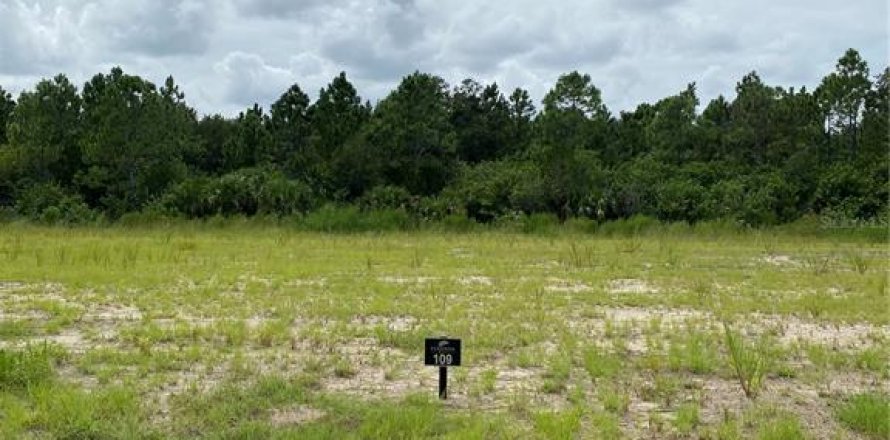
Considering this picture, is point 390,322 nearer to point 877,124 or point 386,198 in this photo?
point 386,198

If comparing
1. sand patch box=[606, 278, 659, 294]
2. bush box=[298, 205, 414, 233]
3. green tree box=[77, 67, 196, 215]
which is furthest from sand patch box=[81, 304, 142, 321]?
green tree box=[77, 67, 196, 215]

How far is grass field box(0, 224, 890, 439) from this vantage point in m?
5.57

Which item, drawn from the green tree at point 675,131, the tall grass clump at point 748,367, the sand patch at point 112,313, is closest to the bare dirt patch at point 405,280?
the sand patch at point 112,313

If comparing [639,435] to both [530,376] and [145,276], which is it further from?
[145,276]

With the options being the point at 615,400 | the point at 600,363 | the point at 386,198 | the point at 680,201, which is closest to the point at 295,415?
the point at 615,400

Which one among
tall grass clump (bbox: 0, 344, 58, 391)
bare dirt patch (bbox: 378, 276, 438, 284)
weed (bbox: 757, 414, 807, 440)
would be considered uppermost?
tall grass clump (bbox: 0, 344, 58, 391)

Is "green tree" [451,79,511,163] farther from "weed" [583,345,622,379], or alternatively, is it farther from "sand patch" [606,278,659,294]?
"weed" [583,345,622,379]

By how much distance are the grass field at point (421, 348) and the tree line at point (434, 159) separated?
19.9m

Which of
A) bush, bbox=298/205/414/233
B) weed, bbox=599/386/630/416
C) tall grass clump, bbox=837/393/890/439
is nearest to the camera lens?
tall grass clump, bbox=837/393/890/439

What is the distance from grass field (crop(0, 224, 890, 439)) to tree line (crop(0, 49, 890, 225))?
65.1 ft

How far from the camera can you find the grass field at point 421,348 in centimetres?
557

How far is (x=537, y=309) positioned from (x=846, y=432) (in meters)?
5.15

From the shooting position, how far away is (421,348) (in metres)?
7.99

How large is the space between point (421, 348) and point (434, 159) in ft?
108
